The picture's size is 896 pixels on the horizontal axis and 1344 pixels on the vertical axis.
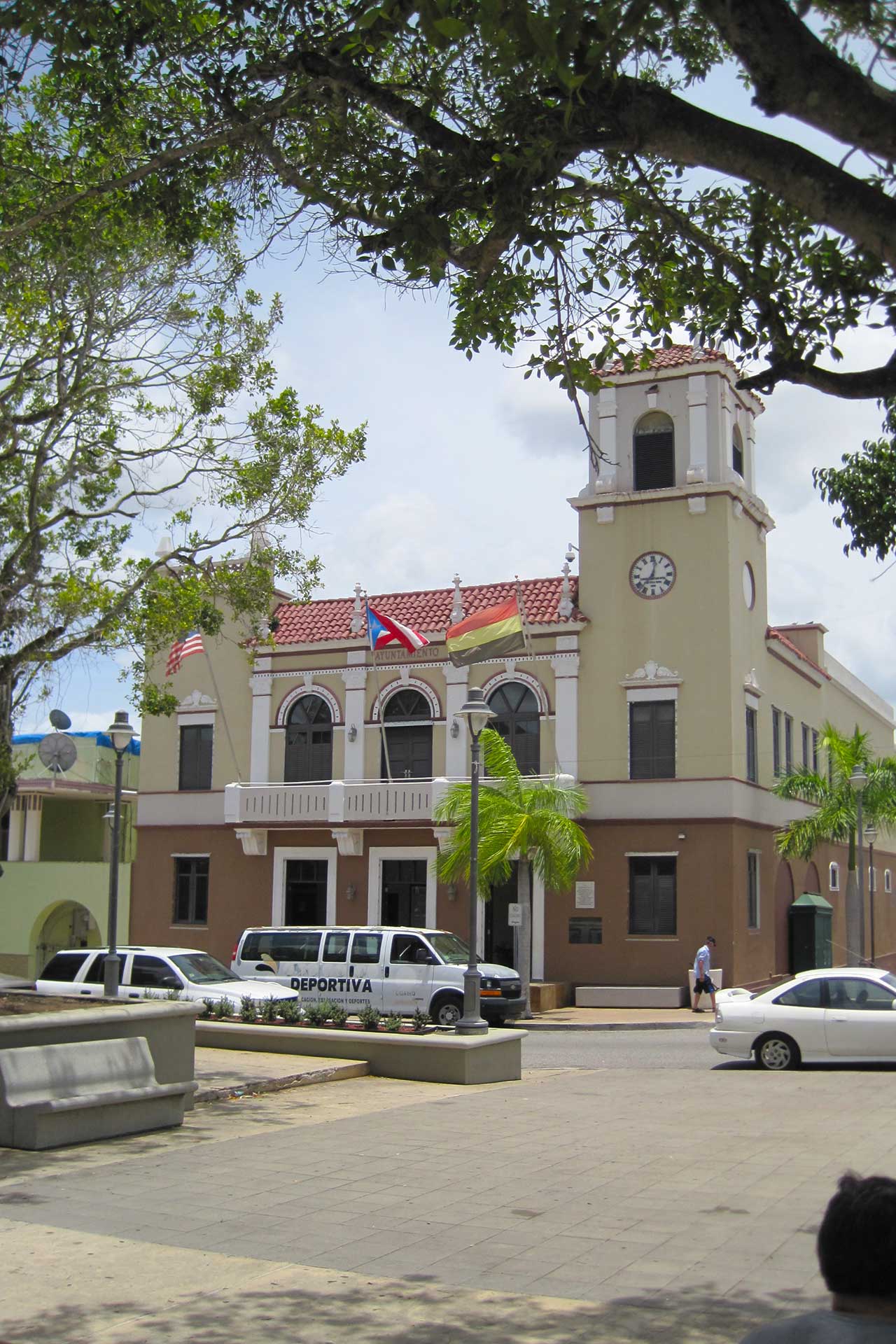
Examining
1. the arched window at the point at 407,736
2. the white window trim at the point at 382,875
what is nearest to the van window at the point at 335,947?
the white window trim at the point at 382,875

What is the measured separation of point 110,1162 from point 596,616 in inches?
885

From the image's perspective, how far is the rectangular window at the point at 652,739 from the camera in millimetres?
30219

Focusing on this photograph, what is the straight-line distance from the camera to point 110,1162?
10.1 meters

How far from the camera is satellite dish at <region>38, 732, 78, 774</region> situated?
101 feet

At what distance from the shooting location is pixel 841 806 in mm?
31109

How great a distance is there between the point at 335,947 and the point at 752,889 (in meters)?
11.4

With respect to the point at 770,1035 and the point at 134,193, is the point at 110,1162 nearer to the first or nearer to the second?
the point at 134,193

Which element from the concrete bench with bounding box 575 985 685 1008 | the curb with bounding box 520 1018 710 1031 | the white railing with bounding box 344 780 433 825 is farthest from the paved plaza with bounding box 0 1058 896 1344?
the white railing with bounding box 344 780 433 825

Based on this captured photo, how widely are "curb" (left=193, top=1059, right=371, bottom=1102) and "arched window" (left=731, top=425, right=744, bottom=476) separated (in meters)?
20.3

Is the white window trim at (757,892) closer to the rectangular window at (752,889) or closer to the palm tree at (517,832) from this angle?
the rectangular window at (752,889)

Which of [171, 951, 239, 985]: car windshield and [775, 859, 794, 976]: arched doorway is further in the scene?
[775, 859, 794, 976]: arched doorway

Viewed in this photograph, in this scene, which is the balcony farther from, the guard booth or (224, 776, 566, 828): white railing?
the guard booth

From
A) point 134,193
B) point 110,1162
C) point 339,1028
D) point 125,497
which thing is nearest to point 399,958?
point 339,1028

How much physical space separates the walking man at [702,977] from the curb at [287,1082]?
1282 centimetres
